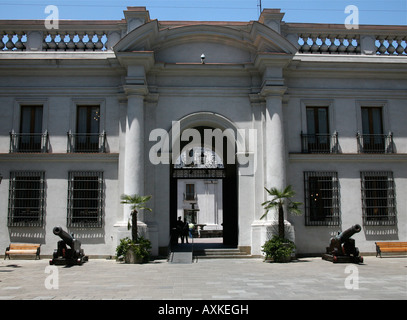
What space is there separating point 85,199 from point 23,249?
307cm

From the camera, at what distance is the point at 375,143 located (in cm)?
1933

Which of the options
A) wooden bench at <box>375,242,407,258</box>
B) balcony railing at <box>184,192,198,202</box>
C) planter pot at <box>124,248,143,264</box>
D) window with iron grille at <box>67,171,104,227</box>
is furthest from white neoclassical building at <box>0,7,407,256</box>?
balcony railing at <box>184,192,198,202</box>

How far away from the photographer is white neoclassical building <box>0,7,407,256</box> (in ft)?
59.3

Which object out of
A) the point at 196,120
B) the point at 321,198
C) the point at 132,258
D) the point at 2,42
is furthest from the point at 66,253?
the point at 321,198

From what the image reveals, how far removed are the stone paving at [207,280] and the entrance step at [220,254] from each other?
3.62 ft

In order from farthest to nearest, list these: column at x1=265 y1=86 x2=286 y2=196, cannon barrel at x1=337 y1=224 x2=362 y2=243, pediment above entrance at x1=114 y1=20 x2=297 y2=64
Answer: pediment above entrance at x1=114 y1=20 x2=297 y2=64
column at x1=265 y1=86 x2=286 y2=196
cannon barrel at x1=337 y1=224 x2=362 y2=243

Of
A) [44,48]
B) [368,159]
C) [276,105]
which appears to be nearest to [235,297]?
[276,105]

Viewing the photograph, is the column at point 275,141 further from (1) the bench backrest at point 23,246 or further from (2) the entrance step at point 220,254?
(1) the bench backrest at point 23,246

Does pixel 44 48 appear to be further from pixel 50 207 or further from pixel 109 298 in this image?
pixel 109 298

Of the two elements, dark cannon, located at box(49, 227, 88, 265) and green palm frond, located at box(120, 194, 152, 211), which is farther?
green palm frond, located at box(120, 194, 152, 211)

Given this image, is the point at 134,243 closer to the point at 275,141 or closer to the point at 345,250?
the point at 275,141

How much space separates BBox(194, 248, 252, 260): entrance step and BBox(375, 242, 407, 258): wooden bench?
5.32 meters

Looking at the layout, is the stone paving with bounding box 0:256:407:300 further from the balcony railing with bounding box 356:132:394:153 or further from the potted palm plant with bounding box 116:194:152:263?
the balcony railing with bounding box 356:132:394:153
